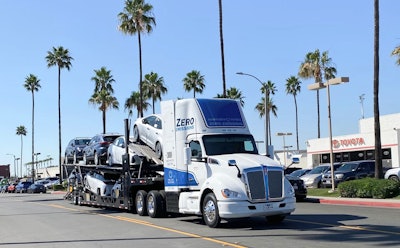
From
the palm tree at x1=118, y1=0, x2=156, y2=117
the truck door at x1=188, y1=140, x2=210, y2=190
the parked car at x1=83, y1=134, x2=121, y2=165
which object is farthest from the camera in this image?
the palm tree at x1=118, y1=0, x2=156, y2=117

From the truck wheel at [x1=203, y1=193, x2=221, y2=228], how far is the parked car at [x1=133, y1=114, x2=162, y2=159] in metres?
4.38

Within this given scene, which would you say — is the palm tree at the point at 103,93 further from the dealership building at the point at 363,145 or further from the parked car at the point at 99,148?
the parked car at the point at 99,148

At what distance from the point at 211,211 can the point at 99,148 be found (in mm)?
10053

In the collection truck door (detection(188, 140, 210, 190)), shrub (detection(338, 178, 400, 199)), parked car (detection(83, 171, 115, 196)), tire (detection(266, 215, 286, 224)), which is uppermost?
truck door (detection(188, 140, 210, 190))

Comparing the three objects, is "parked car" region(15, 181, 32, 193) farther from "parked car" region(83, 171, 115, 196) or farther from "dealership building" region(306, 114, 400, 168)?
"parked car" region(83, 171, 115, 196)

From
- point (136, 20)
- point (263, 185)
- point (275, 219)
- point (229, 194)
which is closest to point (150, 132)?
point (275, 219)

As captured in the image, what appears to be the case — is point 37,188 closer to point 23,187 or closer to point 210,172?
point 23,187

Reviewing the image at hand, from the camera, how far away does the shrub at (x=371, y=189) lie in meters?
21.5

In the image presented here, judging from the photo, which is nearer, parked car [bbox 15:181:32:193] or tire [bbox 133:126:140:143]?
tire [bbox 133:126:140:143]

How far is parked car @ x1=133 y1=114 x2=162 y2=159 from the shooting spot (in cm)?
1752

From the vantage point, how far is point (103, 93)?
5791 cm

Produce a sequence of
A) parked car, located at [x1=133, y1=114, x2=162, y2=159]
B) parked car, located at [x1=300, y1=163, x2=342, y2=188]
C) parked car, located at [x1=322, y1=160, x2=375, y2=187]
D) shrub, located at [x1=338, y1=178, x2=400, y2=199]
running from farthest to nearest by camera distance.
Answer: parked car, located at [x1=300, y1=163, x2=342, y2=188] < parked car, located at [x1=322, y1=160, x2=375, y2=187] < shrub, located at [x1=338, y1=178, x2=400, y2=199] < parked car, located at [x1=133, y1=114, x2=162, y2=159]

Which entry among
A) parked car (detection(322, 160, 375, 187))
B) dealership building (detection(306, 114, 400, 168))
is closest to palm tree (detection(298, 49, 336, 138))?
dealership building (detection(306, 114, 400, 168))

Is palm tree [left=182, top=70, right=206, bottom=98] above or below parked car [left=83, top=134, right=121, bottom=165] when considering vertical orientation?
above
